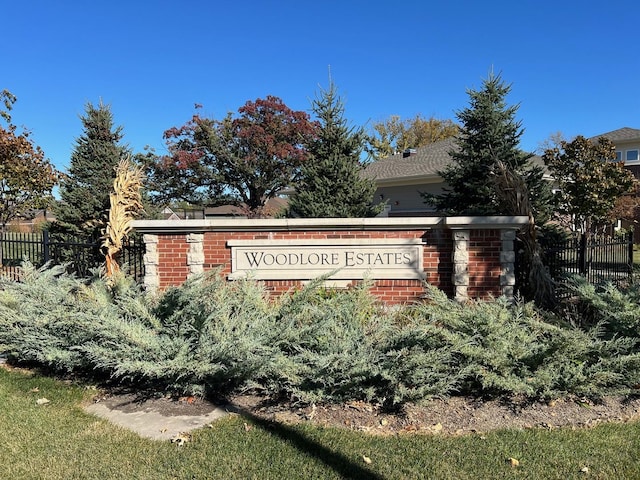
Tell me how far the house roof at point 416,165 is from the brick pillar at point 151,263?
10.7 m

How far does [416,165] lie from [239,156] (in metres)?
8.69

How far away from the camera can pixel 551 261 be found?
7.95 m

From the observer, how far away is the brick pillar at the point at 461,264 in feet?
20.5

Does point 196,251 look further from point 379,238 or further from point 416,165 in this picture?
point 416,165

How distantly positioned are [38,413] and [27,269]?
263 centimetres

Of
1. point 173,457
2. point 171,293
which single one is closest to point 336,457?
point 173,457

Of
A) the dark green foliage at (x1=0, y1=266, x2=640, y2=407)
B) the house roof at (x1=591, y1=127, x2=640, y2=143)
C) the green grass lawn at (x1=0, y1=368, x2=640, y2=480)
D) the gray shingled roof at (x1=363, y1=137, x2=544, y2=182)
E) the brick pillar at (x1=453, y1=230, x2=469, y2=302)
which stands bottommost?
the green grass lawn at (x1=0, y1=368, x2=640, y2=480)

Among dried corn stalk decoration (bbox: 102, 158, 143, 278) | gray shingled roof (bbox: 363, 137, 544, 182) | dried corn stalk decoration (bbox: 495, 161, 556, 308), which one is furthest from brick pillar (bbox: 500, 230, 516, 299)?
gray shingled roof (bbox: 363, 137, 544, 182)

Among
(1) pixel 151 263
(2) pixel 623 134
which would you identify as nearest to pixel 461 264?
(1) pixel 151 263

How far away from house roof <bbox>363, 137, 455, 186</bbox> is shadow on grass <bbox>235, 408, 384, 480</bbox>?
43.7 feet

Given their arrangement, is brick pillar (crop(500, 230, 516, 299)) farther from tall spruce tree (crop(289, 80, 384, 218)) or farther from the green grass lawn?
tall spruce tree (crop(289, 80, 384, 218))

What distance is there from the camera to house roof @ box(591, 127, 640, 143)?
82.2 ft

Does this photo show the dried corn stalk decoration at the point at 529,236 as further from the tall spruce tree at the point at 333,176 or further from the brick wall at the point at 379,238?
the tall spruce tree at the point at 333,176

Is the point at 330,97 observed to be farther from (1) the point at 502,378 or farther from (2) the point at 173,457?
(2) the point at 173,457
